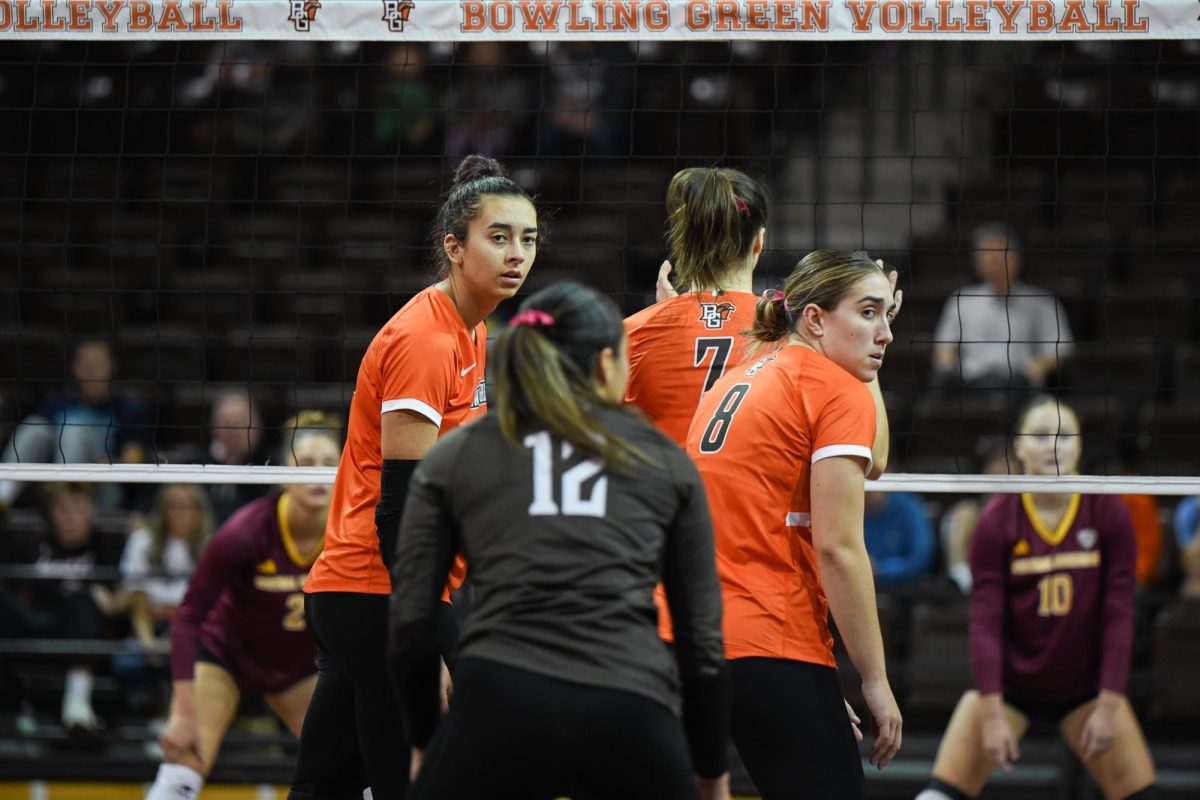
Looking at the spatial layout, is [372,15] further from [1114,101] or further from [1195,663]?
[1114,101]

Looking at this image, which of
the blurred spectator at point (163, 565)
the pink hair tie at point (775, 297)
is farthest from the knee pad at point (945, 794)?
the blurred spectator at point (163, 565)

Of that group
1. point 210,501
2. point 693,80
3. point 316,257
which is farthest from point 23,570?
point 693,80

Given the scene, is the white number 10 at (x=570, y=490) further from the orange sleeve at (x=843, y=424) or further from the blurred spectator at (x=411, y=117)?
the blurred spectator at (x=411, y=117)

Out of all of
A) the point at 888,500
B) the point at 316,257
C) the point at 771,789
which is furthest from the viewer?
the point at 316,257

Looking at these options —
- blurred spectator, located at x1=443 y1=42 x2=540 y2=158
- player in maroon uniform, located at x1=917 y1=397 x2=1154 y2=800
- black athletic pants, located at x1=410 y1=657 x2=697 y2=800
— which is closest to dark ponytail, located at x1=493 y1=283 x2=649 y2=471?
black athletic pants, located at x1=410 y1=657 x2=697 y2=800

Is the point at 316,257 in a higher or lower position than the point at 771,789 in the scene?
higher

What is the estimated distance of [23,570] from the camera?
8539 millimetres

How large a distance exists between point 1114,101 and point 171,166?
714 cm

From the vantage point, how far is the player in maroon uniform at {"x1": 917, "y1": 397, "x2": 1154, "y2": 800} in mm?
6383

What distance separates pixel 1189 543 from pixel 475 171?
551 cm

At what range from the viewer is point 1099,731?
6.30m

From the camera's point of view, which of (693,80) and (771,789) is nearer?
(771,789)

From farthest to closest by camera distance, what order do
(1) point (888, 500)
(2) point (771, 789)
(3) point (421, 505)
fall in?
(1) point (888, 500)
(2) point (771, 789)
(3) point (421, 505)

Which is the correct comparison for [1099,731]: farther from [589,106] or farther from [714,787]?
[589,106]
